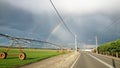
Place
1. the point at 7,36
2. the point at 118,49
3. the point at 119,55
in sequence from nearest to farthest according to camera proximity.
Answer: the point at 7,36 < the point at 119,55 < the point at 118,49

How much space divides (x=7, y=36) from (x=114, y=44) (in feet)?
115

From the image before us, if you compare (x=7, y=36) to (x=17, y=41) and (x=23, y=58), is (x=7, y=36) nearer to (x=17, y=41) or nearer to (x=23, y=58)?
(x=17, y=41)

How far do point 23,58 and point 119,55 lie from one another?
92.7 feet

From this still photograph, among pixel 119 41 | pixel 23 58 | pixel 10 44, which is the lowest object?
pixel 23 58

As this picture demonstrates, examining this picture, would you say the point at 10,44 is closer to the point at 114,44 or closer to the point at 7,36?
the point at 7,36

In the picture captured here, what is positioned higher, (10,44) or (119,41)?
(119,41)

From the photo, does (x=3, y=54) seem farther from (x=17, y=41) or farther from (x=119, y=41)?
(x=119, y=41)

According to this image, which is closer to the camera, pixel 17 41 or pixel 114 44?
pixel 17 41

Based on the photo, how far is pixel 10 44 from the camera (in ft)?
110

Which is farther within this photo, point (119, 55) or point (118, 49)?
point (118, 49)

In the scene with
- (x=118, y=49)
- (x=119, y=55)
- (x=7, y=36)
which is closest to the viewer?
(x=7, y=36)

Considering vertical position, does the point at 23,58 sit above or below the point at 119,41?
below

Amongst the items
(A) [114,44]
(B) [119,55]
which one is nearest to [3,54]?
(B) [119,55]

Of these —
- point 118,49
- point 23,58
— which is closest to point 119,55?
point 118,49
